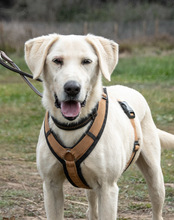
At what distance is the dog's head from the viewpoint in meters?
3.56

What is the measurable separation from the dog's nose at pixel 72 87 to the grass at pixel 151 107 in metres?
2.09

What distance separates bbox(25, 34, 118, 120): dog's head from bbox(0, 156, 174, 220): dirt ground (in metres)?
1.69

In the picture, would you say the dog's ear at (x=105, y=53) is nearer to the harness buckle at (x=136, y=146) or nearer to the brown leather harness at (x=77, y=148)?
the brown leather harness at (x=77, y=148)

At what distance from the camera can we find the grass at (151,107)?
5.70m

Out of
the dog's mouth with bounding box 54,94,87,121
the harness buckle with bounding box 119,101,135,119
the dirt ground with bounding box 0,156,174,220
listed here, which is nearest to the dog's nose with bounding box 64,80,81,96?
the dog's mouth with bounding box 54,94,87,121

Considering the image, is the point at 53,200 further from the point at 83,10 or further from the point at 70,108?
the point at 83,10

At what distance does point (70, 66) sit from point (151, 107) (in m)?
7.45

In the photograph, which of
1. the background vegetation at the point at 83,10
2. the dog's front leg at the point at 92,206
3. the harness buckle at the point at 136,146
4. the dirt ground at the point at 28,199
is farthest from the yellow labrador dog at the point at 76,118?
the background vegetation at the point at 83,10

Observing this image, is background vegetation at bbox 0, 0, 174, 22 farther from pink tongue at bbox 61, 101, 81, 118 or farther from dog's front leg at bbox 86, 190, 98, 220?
pink tongue at bbox 61, 101, 81, 118

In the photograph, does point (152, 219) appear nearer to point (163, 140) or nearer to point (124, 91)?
point (163, 140)

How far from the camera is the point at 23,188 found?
19.9 feet

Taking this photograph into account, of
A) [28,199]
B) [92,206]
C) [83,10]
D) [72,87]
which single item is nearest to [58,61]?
[72,87]

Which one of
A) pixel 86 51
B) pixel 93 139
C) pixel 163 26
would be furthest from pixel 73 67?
pixel 163 26

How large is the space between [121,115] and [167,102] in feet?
23.9
